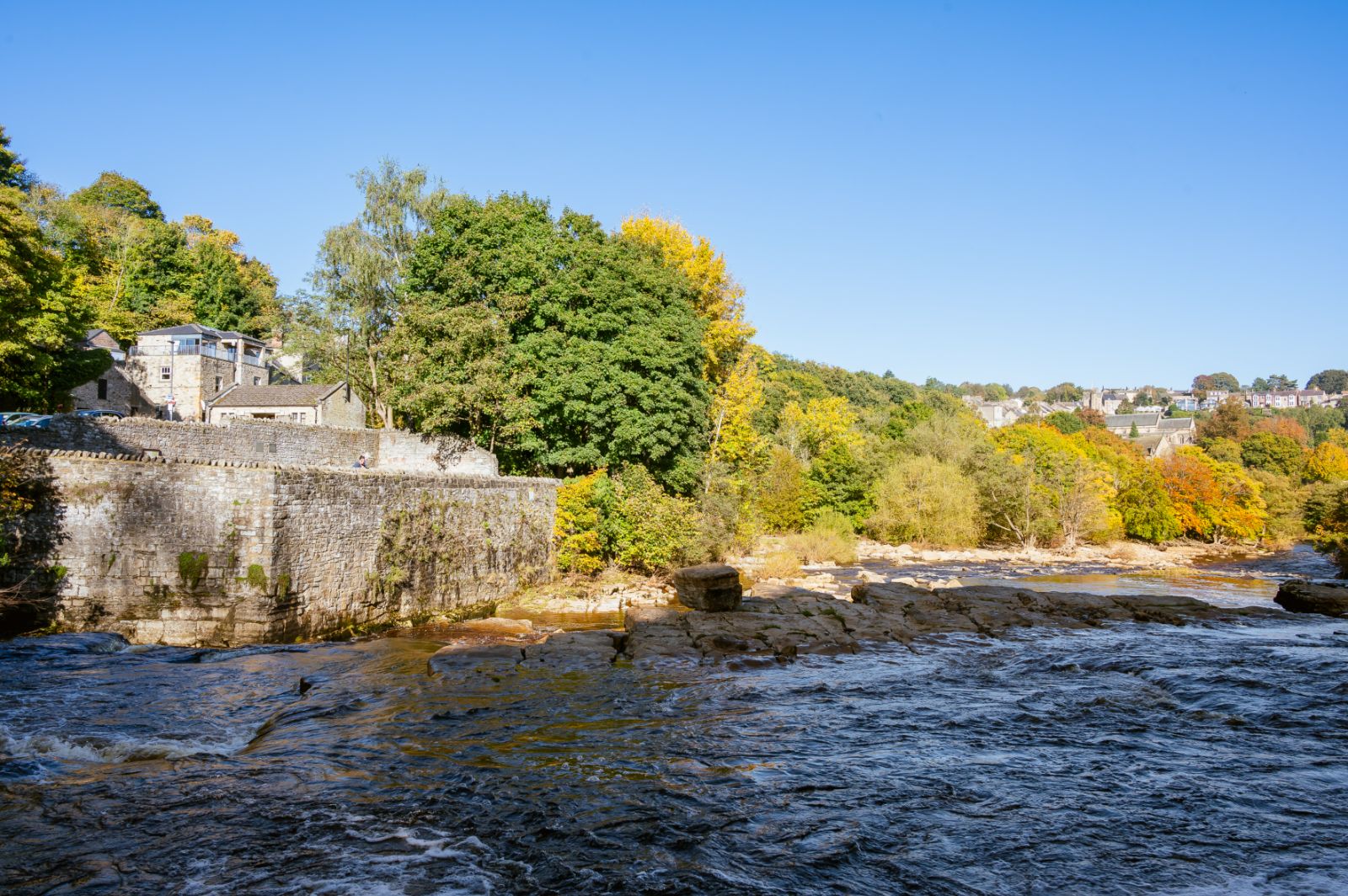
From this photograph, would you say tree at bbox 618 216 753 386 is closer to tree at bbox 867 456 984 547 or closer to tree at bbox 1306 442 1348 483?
tree at bbox 867 456 984 547

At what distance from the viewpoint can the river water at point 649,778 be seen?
235 inches

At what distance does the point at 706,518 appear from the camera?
28.1 metres

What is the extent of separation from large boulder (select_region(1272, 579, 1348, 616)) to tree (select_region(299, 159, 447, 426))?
107 ft

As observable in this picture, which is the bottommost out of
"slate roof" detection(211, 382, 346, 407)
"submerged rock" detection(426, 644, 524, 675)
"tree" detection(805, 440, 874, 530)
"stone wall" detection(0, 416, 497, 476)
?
"submerged rock" detection(426, 644, 524, 675)

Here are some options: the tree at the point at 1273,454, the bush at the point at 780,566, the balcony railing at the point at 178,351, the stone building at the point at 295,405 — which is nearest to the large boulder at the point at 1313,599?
the bush at the point at 780,566

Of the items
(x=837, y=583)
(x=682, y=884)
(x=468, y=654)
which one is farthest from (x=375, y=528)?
(x=837, y=583)

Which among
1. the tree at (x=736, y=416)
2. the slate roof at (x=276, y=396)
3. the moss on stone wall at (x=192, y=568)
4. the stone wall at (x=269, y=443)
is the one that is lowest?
the moss on stone wall at (x=192, y=568)

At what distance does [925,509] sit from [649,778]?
37241 mm

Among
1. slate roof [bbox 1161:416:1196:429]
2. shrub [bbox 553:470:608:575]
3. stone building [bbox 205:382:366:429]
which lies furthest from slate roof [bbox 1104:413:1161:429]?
shrub [bbox 553:470:608:575]

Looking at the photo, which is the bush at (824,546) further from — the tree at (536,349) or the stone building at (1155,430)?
the stone building at (1155,430)

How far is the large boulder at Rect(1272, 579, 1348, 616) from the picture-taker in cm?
2117

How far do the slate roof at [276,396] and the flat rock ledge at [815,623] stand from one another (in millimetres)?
27678

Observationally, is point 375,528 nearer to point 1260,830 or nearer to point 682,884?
point 682,884

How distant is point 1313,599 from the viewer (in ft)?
70.5
